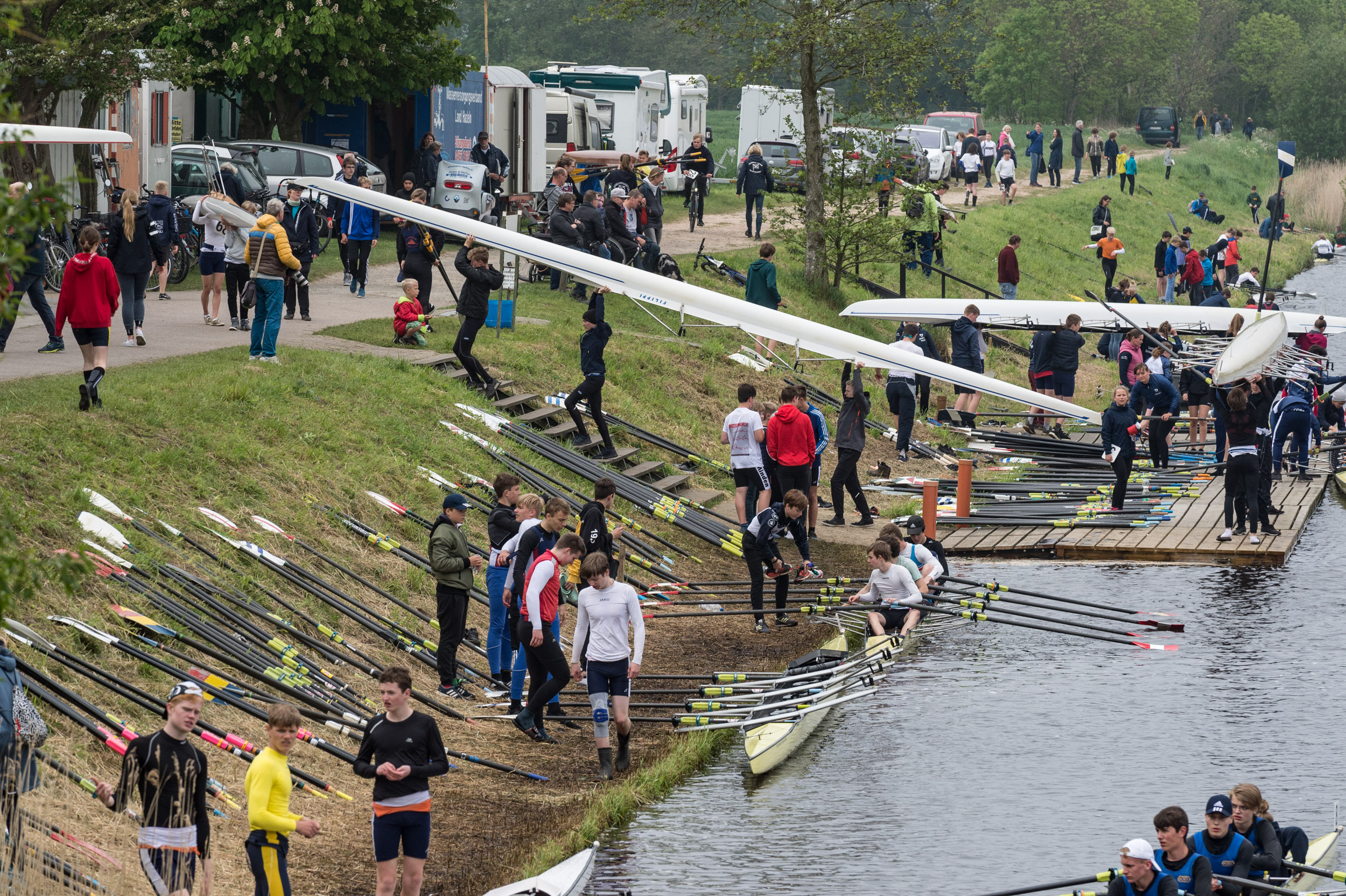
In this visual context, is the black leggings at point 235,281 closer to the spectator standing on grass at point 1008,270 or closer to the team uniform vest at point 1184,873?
the team uniform vest at point 1184,873

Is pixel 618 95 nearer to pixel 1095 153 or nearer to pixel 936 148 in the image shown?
pixel 936 148

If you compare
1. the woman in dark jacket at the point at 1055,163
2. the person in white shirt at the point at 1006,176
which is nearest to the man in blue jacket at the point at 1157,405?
the person in white shirt at the point at 1006,176

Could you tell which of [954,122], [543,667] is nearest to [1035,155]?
[954,122]

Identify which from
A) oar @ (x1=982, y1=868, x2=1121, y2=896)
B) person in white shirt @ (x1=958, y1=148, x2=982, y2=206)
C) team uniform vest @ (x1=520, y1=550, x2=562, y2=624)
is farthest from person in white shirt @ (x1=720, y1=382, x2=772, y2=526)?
person in white shirt @ (x1=958, y1=148, x2=982, y2=206)

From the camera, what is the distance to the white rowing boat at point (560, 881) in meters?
9.78

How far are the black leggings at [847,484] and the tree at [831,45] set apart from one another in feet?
41.6

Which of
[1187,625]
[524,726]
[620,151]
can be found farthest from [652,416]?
[620,151]

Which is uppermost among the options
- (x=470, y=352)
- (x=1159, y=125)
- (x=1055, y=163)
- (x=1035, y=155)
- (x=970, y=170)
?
(x=1159, y=125)

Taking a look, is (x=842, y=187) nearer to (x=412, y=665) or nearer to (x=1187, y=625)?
(x=1187, y=625)

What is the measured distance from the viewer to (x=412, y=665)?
14469 millimetres

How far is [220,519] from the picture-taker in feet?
49.1

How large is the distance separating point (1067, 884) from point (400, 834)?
4310 millimetres

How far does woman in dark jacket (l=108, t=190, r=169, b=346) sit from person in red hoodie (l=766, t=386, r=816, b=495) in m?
8.49

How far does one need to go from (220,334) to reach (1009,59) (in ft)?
210
